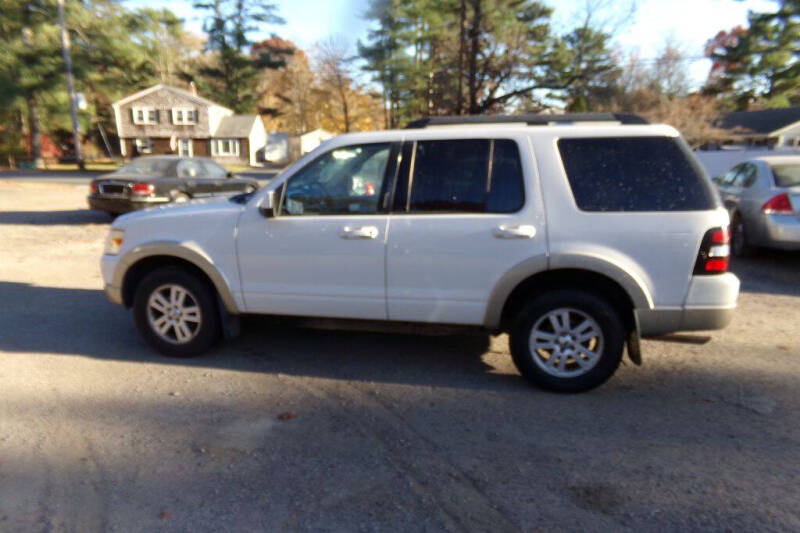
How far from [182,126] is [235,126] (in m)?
4.91

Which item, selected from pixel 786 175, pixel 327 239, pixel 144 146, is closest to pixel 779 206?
pixel 786 175

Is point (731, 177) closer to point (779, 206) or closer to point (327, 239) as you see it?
point (779, 206)

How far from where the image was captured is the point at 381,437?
348 centimetres

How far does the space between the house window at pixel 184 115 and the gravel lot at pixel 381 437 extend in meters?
52.6

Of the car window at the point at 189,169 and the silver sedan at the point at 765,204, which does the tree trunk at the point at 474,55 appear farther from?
the silver sedan at the point at 765,204

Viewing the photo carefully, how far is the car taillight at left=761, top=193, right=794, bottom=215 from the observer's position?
25.4 ft

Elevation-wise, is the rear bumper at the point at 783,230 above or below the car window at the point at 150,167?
below

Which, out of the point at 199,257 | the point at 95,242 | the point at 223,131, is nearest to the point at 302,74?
the point at 223,131

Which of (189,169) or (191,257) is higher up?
(189,169)

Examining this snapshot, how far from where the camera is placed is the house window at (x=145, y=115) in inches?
2084

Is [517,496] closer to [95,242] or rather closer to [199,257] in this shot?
[199,257]

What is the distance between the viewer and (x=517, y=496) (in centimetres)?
288

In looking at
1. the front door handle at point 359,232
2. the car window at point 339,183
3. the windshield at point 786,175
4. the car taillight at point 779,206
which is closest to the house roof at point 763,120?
the windshield at point 786,175

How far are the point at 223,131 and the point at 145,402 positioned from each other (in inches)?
2165
